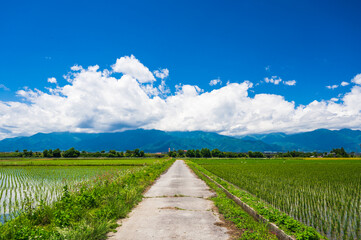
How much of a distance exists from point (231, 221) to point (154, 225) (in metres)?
2.93

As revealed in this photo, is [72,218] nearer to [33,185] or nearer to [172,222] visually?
[172,222]

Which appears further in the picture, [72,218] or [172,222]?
[172,222]

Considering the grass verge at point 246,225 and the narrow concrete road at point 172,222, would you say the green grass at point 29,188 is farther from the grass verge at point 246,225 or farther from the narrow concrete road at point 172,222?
the grass verge at point 246,225

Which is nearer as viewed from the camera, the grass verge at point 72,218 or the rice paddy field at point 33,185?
the grass verge at point 72,218

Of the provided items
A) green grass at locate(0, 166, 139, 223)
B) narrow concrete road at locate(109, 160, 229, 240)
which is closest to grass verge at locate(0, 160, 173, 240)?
narrow concrete road at locate(109, 160, 229, 240)

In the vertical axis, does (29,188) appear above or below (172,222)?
below

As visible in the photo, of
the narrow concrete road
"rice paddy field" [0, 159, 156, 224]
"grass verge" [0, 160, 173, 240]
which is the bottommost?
"rice paddy field" [0, 159, 156, 224]

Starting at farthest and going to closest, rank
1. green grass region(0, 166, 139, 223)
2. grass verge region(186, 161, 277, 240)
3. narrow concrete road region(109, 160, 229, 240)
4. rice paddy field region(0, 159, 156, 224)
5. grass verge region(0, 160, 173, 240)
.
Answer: green grass region(0, 166, 139, 223) → rice paddy field region(0, 159, 156, 224) → narrow concrete road region(109, 160, 229, 240) → grass verge region(186, 161, 277, 240) → grass verge region(0, 160, 173, 240)

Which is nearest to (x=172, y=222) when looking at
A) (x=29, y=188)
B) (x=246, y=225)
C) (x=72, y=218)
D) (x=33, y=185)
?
(x=246, y=225)

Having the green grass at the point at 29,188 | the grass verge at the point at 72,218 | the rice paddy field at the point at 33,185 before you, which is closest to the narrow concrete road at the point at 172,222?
the grass verge at the point at 72,218

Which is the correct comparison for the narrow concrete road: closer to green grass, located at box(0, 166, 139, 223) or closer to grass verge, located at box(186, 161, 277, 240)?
grass verge, located at box(186, 161, 277, 240)

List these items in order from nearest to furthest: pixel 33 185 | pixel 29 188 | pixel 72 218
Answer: pixel 72 218, pixel 29 188, pixel 33 185

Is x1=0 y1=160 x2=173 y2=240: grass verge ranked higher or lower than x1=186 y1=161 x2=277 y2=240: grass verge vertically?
higher

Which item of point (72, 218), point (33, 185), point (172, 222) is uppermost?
point (72, 218)
